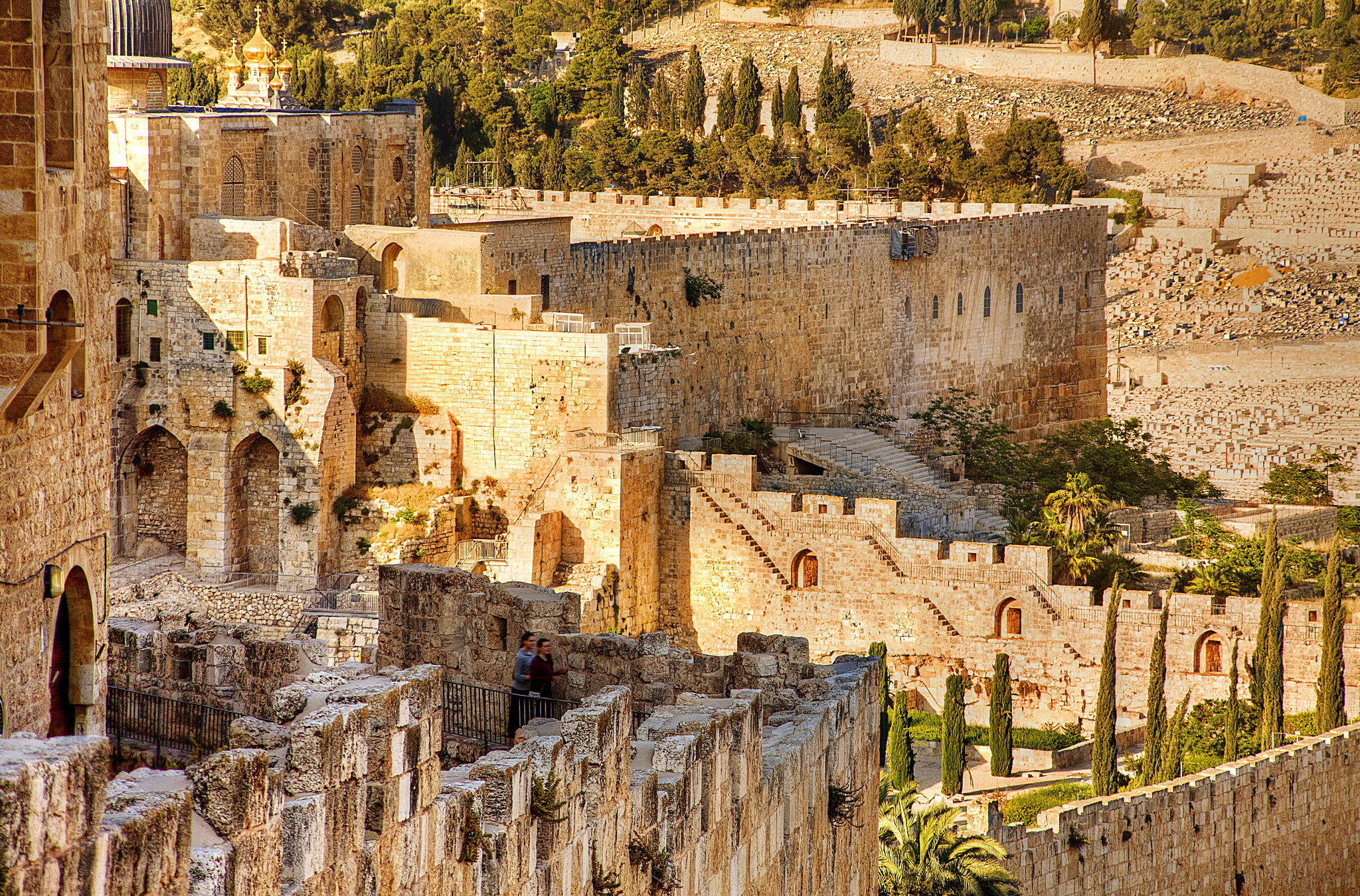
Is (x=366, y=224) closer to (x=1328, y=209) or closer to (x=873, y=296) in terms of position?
(x=873, y=296)

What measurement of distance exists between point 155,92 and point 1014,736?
634 inches

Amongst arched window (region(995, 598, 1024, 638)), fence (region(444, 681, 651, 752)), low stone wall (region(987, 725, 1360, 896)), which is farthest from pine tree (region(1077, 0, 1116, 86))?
fence (region(444, 681, 651, 752))

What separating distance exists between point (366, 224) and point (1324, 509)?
17.8 meters

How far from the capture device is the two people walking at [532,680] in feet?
38.4

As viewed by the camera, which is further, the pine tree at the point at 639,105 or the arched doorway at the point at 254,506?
the pine tree at the point at 639,105

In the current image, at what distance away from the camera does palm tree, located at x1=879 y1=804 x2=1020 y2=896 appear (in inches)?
763

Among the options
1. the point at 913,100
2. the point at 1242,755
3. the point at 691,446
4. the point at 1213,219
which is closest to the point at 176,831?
the point at 1242,755

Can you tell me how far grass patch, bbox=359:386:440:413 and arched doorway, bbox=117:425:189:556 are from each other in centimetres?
256

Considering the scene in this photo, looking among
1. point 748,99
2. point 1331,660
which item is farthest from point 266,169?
point 748,99

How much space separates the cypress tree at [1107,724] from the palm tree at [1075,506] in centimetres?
419

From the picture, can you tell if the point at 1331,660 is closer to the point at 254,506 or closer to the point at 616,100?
the point at 254,506

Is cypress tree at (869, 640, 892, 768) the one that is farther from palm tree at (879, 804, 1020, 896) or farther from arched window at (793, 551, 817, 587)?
arched window at (793, 551, 817, 587)

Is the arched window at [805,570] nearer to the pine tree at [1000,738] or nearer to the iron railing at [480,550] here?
the pine tree at [1000,738]

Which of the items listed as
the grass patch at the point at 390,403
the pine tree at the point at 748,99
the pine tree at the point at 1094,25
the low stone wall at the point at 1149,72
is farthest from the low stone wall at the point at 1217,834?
the pine tree at the point at 1094,25
